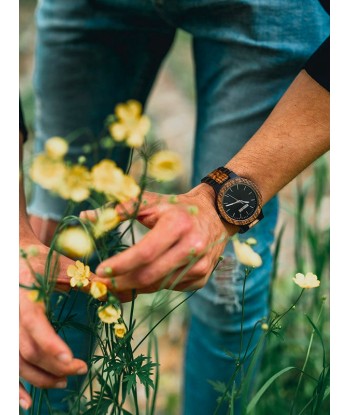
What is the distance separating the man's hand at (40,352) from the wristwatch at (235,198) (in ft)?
0.73

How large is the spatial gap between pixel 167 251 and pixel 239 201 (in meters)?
0.17

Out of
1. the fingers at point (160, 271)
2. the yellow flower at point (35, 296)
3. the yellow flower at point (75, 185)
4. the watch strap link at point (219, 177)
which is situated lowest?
the yellow flower at point (35, 296)

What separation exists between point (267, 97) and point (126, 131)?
465mm

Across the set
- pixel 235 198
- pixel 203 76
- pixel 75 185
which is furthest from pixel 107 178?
pixel 203 76

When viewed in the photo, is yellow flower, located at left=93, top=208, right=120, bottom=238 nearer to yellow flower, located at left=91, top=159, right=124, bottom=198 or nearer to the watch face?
yellow flower, located at left=91, top=159, right=124, bottom=198

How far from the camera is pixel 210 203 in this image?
2.07 ft

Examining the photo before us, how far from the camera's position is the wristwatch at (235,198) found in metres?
0.64

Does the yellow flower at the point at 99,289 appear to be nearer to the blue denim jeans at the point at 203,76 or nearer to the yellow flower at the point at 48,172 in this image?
the yellow flower at the point at 48,172

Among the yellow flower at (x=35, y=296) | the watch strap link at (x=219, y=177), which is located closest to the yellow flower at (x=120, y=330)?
the yellow flower at (x=35, y=296)

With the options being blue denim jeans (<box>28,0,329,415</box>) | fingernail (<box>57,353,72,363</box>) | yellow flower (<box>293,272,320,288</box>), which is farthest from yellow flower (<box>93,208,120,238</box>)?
blue denim jeans (<box>28,0,329,415</box>)

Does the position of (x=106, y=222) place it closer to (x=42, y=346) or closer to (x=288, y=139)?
(x=42, y=346)
